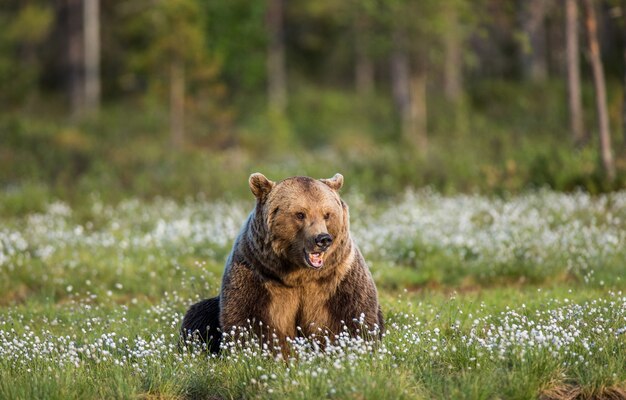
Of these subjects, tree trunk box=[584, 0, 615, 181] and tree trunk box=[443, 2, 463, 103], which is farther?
tree trunk box=[443, 2, 463, 103]

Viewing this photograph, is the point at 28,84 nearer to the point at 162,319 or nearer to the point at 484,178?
the point at 484,178

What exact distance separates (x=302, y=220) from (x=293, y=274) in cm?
42

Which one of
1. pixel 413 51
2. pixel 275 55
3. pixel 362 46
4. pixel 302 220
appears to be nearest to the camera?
pixel 302 220

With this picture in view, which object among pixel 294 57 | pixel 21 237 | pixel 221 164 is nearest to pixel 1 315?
pixel 21 237

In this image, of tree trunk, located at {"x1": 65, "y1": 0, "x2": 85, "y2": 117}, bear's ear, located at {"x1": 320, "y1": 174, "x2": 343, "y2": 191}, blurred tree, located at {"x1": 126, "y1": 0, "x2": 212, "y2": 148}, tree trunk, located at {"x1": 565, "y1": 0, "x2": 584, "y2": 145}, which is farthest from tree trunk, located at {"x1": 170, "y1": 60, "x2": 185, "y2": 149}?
bear's ear, located at {"x1": 320, "y1": 174, "x2": 343, "y2": 191}

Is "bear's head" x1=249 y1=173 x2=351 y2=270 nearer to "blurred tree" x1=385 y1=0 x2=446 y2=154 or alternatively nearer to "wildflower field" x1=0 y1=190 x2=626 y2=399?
"wildflower field" x1=0 y1=190 x2=626 y2=399

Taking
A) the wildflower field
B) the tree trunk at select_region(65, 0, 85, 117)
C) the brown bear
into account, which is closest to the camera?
the wildflower field

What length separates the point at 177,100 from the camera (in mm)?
28688

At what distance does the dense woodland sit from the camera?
1897cm

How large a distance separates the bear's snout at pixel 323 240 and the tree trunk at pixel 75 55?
96.6 ft

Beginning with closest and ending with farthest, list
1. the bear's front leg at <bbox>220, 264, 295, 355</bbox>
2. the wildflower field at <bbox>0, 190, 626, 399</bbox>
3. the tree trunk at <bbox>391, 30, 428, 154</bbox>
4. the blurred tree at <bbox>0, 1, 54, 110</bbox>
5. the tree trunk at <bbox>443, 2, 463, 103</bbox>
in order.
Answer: the wildflower field at <bbox>0, 190, 626, 399</bbox>, the bear's front leg at <bbox>220, 264, 295, 355</bbox>, the tree trunk at <bbox>443, 2, 463, 103</bbox>, the tree trunk at <bbox>391, 30, 428, 154</bbox>, the blurred tree at <bbox>0, 1, 54, 110</bbox>

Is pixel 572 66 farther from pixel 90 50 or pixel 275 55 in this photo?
pixel 90 50

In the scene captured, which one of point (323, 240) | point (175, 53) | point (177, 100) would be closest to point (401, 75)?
point (177, 100)

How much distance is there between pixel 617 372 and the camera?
5719 mm
